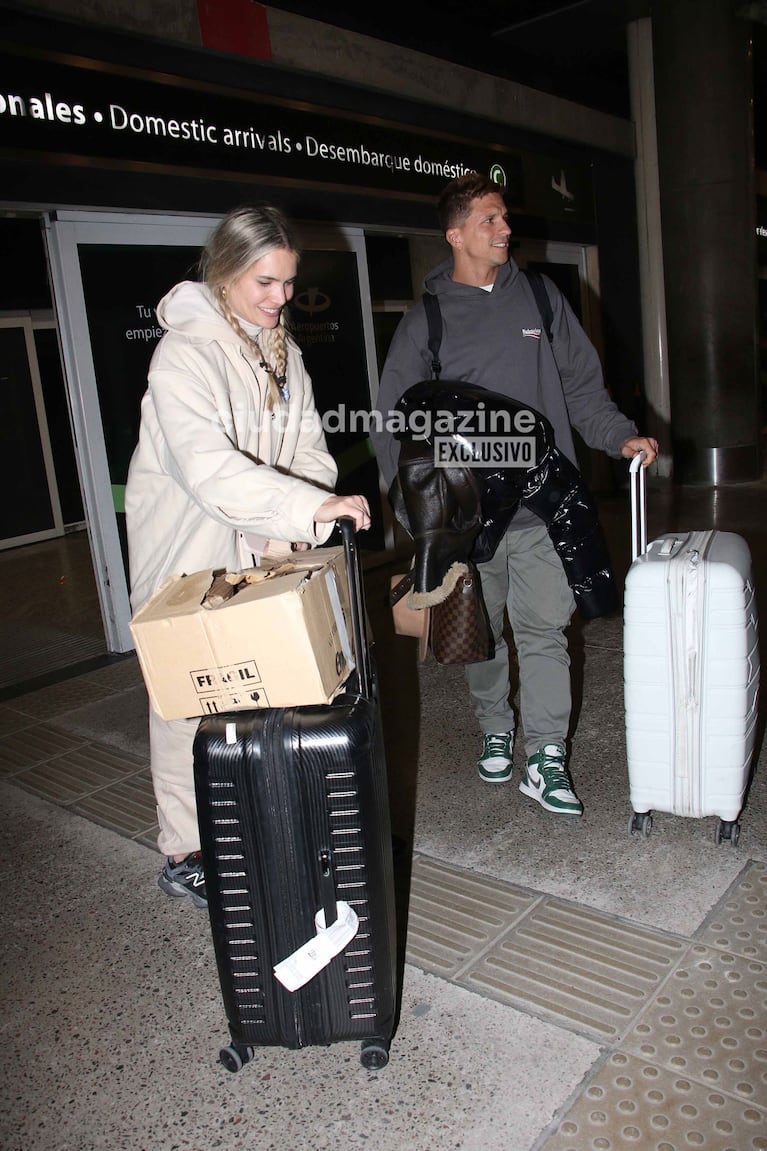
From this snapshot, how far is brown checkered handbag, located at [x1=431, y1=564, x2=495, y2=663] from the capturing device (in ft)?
9.96

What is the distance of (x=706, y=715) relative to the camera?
2760mm

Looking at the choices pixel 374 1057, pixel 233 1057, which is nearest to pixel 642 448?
pixel 374 1057

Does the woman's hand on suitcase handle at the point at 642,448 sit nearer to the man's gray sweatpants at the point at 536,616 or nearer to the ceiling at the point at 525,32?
the man's gray sweatpants at the point at 536,616

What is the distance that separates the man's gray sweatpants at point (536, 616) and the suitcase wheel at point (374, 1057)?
142 cm

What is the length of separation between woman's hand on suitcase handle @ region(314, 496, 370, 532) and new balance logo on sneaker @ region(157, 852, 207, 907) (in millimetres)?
1320

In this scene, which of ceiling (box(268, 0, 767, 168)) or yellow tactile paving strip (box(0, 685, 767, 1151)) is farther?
ceiling (box(268, 0, 767, 168))

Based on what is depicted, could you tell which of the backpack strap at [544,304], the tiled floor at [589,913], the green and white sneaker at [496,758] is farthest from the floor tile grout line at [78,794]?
the backpack strap at [544,304]

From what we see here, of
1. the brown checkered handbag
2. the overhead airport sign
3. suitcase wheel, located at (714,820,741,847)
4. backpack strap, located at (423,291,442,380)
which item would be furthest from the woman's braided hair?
the overhead airport sign

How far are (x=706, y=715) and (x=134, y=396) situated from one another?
4030 mm

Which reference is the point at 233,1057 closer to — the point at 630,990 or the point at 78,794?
the point at 630,990

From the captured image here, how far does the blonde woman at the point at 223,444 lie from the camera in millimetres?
2127

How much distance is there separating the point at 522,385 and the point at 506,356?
11 cm

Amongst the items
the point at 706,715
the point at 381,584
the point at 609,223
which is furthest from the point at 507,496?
the point at 609,223
